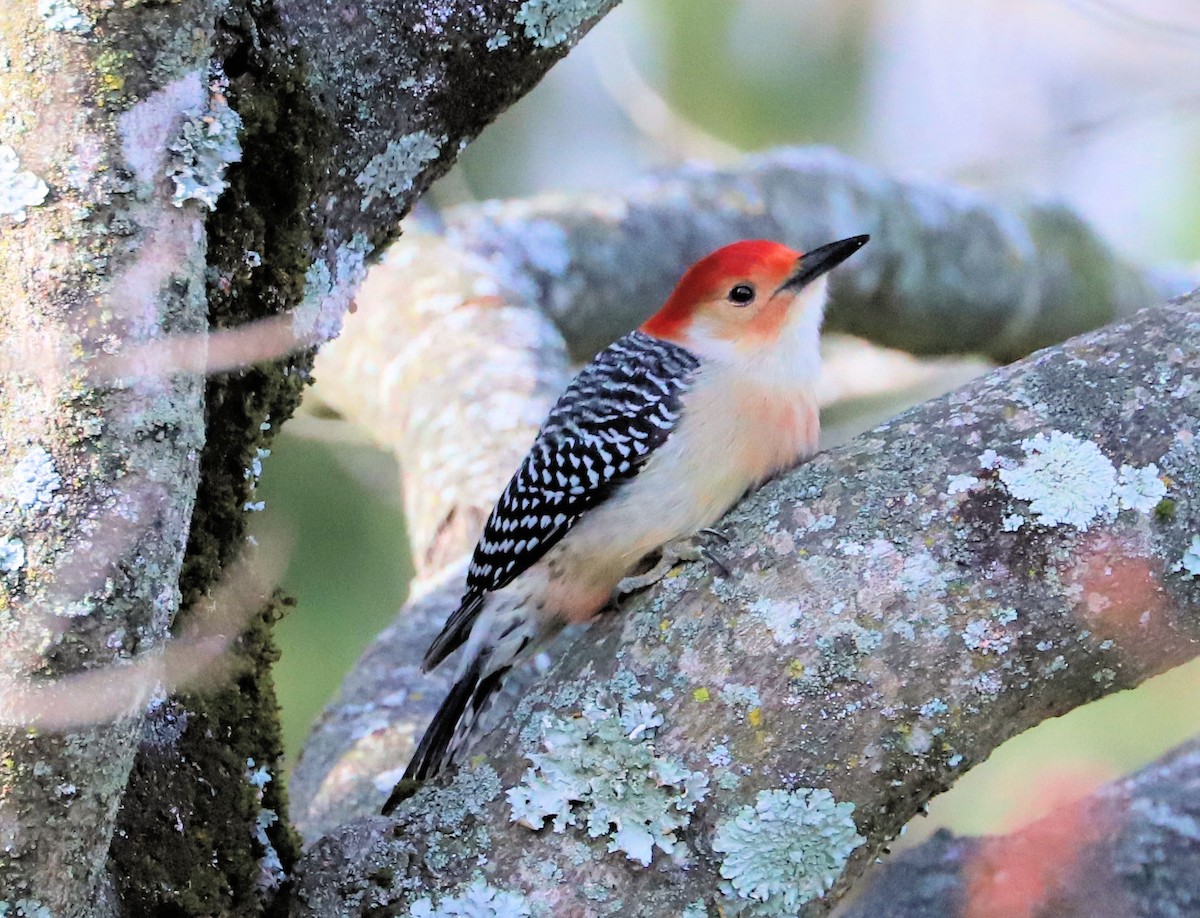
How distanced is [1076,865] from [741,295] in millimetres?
1320

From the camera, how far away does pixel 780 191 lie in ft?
14.1

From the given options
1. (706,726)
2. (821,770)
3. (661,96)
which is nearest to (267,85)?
(706,726)

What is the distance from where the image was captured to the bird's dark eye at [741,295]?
8.57ft

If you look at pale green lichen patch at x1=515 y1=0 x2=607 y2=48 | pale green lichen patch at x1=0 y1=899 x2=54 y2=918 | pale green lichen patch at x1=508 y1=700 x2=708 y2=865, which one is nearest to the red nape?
pale green lichen patch at x1=515 y1=0 x2=607 y2=48

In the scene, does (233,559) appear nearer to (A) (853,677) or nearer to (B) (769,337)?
(A) (853,677)

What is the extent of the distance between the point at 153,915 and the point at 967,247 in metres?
3.67

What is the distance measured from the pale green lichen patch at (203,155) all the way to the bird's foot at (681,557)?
32.4 inches

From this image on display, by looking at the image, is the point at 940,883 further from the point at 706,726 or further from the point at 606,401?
the point at 606,401

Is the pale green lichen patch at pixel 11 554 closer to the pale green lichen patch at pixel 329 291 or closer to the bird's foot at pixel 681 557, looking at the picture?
the pale green lichen patch at pixel 329 291

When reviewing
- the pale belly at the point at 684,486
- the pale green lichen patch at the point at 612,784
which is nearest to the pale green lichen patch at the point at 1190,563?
the pale green lichen patch at the point at 612,784

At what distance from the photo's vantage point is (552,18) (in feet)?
5.86

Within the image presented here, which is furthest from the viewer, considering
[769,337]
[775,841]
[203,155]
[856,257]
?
[856,257]

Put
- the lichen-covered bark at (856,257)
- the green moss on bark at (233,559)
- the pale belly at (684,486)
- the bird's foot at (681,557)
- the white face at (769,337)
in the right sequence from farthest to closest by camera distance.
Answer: the lichen-covered bark at (856,257)
the white face at (769,337)
the pale belly at (684,486)
the bird's foot at (681,557)
the green moss on bark at (233,559)

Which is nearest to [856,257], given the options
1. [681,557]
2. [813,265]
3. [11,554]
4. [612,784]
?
[813,265]
